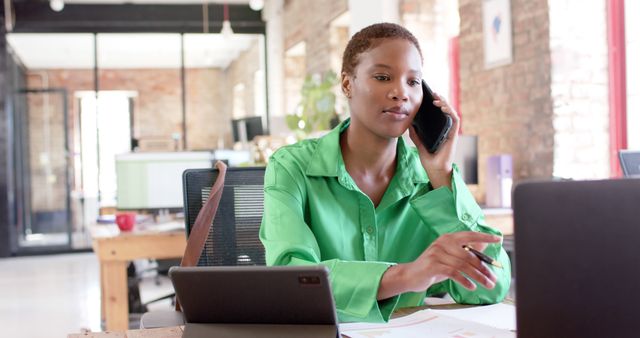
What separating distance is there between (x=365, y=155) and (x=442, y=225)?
0.75ft

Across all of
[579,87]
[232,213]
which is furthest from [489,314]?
[579,87]

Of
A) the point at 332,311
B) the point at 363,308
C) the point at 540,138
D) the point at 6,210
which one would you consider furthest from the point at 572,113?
the point at 6,210

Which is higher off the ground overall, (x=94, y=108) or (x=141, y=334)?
(x=94, y=108)

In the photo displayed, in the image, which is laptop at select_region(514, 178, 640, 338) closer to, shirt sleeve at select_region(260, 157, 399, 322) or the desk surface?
shirt sleeve at select_region(260, 157, 399, 322)

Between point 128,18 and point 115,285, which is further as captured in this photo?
point 128,18

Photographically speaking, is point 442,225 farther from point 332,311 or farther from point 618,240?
point 618,240

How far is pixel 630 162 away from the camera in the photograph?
10.2ft

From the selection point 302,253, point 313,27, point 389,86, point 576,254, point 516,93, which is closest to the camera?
point 576,254

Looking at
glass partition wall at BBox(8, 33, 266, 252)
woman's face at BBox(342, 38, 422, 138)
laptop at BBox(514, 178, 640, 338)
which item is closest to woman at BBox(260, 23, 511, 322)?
woman's face at BBox(342, 38, 422, 138)

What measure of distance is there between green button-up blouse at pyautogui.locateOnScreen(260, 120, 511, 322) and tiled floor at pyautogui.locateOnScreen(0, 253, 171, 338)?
11.4 ft

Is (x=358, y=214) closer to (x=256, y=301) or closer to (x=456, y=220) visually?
(x=456, y=220)

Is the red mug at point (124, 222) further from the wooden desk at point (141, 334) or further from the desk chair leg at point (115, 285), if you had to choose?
the wooden desk at point (141, 334)

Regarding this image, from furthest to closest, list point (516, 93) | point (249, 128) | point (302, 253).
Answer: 1. point (249, 128)
2. point (516, 93)
3. point (302, 253)

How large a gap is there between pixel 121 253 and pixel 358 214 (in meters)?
2.18
